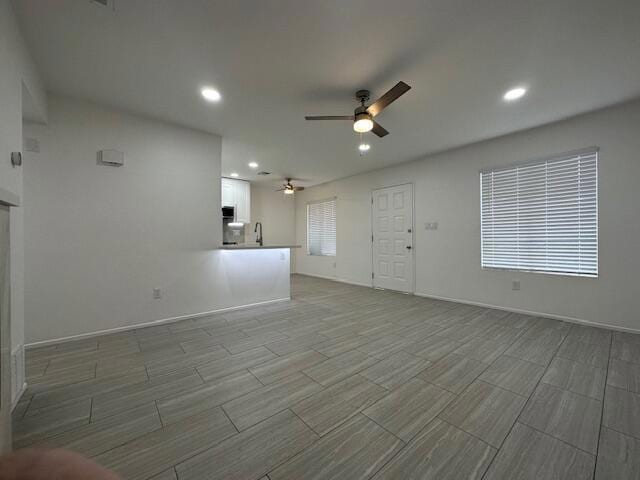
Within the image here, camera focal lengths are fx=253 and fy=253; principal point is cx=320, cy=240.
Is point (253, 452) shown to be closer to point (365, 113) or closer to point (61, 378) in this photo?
point (61, 378)

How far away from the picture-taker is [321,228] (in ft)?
23.8

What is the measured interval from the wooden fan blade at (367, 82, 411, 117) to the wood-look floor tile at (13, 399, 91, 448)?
3234mm

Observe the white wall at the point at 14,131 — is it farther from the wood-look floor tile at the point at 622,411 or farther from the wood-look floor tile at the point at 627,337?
the wood-look floor tile at the point at 627,337

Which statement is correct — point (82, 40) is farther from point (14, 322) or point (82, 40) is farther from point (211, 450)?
point (211, 450)

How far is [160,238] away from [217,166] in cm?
130

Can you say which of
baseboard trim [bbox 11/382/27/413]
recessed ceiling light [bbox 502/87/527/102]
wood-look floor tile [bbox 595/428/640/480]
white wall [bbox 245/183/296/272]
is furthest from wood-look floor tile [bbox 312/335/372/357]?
white wall [bbox 245/183/296/272]

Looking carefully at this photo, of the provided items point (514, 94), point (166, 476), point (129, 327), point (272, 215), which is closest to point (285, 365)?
point (166, 476)

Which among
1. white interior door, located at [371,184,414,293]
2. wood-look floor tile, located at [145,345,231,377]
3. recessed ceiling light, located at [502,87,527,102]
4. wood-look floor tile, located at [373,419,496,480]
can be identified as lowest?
wood-look floor tile, located at [373,419,496,480]

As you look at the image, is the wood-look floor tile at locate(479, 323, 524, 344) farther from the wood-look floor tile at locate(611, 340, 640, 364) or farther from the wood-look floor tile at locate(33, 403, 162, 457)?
the wood-look floor tile at locate(33, 403, 162, 457)

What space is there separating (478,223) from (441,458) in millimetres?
3728

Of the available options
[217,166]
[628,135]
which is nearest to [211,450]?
[217,166]

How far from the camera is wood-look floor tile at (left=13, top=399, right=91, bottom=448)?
1431 mm

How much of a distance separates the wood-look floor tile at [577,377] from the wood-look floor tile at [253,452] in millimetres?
1967

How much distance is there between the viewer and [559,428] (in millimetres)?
1508
